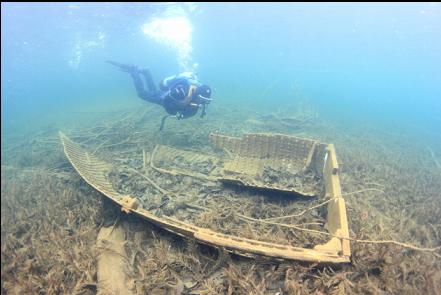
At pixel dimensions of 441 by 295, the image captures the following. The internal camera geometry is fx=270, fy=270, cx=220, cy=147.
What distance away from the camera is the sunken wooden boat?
3514 mm

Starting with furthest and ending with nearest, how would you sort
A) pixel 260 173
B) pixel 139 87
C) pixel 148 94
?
pixel 139 87 < pixel 148 94 < pixel 260 173

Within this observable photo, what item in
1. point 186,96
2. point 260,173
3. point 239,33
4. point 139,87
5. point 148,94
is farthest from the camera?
point 239,33

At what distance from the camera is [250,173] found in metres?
7.65

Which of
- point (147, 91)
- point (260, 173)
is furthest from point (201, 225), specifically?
point (147, 91)

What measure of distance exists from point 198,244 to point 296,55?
165785 millimetres

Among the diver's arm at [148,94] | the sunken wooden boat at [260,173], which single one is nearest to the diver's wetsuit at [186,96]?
the sunken wooden boat at [260,173]

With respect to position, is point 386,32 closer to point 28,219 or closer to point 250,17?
point 250,17

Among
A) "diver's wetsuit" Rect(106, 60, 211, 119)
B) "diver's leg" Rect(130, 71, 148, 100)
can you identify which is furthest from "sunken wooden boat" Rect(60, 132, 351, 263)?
"diver's leg" Rect(130, 71, 148, 100)

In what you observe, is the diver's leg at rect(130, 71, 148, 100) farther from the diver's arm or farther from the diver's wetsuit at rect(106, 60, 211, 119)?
the diver's wetsuit at rect(106, 60, 211, 119)

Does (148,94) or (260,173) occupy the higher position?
(148,94)

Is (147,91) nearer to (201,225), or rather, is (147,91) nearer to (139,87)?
(139,87)

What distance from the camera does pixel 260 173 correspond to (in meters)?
7.51

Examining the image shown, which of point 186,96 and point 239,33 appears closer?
point 186,96

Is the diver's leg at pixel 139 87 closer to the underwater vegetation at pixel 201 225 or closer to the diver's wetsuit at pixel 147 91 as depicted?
the diver's wetsuit at pixel 147 91
